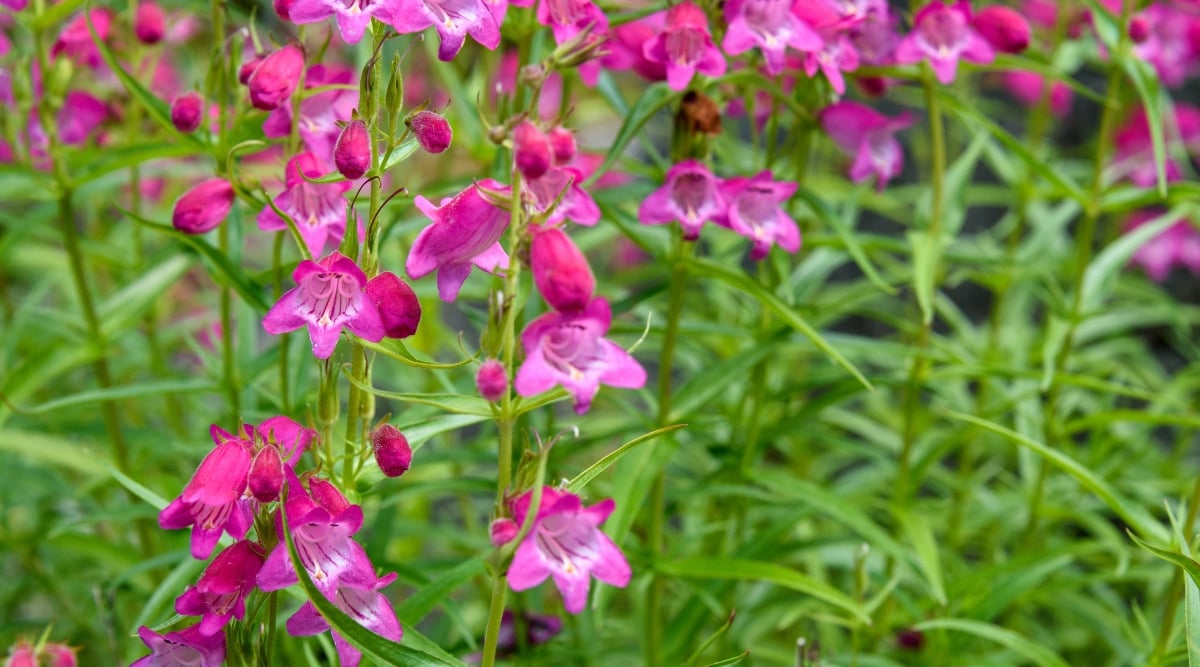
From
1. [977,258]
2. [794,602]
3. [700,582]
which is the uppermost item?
[977,258]

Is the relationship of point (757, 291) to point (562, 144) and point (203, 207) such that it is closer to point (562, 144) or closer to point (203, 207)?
point (562, 144)

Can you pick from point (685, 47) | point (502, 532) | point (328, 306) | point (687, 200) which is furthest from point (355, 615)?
point (685, 47)

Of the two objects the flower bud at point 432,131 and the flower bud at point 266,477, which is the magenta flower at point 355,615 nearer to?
the flower bud at point 266,477

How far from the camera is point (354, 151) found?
1523mm

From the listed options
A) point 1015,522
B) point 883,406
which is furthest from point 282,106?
point 883,406

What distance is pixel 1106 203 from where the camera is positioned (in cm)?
273

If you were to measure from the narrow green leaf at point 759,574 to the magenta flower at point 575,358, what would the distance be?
797 millimetres

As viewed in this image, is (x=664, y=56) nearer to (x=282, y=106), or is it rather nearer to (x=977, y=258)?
(x=282, y=106)

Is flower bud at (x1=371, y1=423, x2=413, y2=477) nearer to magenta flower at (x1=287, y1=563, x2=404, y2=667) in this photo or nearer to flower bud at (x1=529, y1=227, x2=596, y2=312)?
magenta flower at (x1=287, y1=563, x2=404, y2=667)

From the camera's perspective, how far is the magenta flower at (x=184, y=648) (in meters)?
1.54

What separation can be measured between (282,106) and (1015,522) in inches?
91.9

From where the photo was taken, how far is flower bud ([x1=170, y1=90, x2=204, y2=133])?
6.72ft

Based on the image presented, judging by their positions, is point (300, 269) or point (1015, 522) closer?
point (300, 269)

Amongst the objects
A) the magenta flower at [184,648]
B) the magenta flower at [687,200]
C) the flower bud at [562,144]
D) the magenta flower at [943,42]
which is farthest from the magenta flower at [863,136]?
the magenta flower at [184,648]
